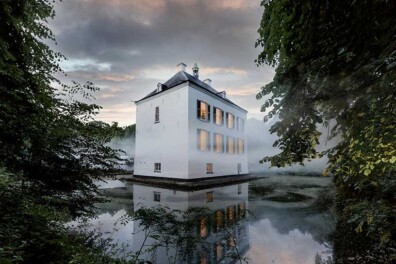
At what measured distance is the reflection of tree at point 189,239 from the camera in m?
4.27

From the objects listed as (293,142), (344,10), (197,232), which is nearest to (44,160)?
(197,232)

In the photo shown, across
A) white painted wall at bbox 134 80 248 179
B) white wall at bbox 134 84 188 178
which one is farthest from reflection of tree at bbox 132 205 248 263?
white wall at bbox 134 84 188 178

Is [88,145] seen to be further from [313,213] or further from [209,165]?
[209,165]

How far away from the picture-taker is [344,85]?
8.51 feet

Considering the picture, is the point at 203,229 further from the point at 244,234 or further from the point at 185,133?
the point at 185,133

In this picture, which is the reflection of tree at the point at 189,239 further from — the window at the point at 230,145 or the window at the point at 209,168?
the window at the point at 230,145

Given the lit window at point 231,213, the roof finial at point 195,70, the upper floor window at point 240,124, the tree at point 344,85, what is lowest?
the lit window at point 231,213

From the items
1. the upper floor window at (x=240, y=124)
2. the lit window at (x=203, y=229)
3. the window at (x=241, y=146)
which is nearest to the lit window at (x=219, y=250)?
the lit window at (x=203, y=229)

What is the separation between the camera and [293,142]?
12.9 feet

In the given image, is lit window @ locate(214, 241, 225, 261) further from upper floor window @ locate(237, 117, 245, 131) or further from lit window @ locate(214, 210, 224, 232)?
upper floor window @ locate(237, 117, 245, 131)

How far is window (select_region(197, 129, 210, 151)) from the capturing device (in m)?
19.9

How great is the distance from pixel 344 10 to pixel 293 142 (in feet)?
7.05

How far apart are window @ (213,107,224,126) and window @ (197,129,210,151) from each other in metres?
2.22

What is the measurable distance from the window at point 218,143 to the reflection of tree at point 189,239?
14.8 metres
